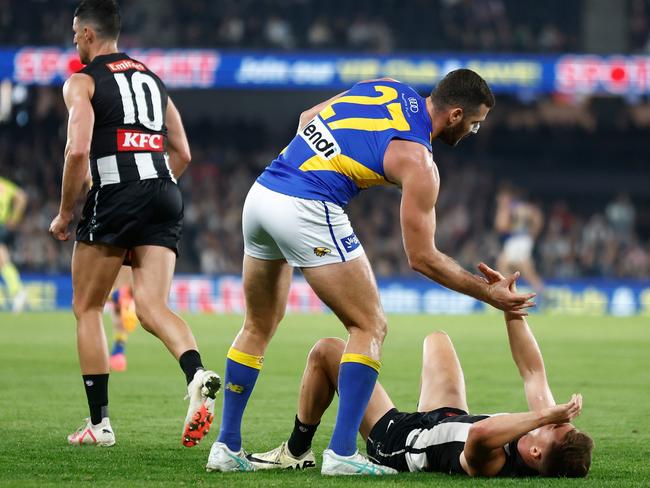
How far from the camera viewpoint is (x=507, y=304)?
514 cm

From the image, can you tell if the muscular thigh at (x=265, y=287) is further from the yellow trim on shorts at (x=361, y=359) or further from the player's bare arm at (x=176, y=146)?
the player's bare arm at (x=176, y=146)

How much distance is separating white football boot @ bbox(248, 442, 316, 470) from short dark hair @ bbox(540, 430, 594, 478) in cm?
114

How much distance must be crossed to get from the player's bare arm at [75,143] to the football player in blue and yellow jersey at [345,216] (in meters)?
1.20

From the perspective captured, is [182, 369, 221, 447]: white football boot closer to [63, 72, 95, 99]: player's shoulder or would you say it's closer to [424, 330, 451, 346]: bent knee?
[424, 330, 451, 346]: bent knee

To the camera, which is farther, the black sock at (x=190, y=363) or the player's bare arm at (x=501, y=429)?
the black sock at (x=190, y=363)

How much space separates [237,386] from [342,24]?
2180 centimetres

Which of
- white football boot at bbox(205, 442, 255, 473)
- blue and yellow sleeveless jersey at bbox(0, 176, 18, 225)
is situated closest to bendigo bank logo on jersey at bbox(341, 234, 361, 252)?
white football boot at bbox(205, 442, 255, 473)

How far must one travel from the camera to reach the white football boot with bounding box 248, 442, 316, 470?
5605mm

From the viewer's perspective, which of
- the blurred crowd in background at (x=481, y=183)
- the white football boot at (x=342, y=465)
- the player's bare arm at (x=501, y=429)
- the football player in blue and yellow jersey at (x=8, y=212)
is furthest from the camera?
the blurred crowd in background at (x=481, y=183)

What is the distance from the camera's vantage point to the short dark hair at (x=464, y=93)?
17.7ft

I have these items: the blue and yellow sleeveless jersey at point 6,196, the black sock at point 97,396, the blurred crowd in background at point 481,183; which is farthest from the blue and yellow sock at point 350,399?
the blurred crowd in background at point 481,183

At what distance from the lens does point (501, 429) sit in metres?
4.88

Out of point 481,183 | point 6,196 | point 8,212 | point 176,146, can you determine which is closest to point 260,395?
point 176,146

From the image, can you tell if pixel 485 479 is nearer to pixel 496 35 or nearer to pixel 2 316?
pixel 2 316
